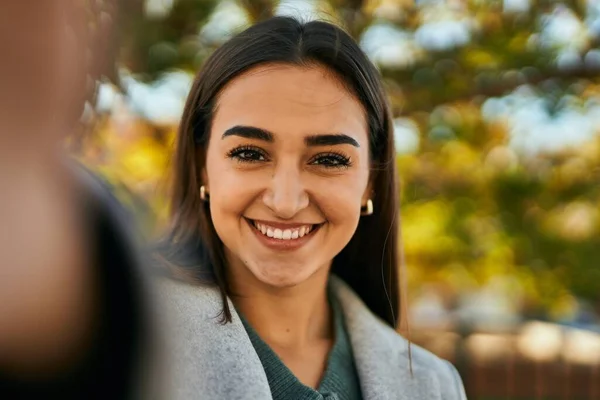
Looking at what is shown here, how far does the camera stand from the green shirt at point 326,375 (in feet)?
4.62

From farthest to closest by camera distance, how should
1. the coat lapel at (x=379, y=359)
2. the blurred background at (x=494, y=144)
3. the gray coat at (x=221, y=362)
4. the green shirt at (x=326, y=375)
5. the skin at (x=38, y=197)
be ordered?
the blurred background at (x=494, y=144) → the coat lapel at (x=379, y=359) → the green shirt at (x=326, y=375) → the gray coat at (x=221, y=362) → the skin at (x=38, y=197)

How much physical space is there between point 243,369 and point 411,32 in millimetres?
2513

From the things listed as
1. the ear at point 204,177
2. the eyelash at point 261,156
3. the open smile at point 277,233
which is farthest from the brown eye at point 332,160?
the ear at point 204,177

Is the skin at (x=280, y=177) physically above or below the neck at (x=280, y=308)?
above

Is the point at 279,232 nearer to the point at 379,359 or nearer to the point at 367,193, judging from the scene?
the point at 367,193

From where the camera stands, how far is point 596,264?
363cm

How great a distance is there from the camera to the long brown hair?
142cm

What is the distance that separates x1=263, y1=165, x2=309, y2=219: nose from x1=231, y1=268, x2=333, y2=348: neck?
0.61ft

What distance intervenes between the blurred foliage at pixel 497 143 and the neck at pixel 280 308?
2027 millimetres

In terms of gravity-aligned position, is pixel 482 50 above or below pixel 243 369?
above

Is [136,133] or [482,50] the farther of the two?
[482,50]

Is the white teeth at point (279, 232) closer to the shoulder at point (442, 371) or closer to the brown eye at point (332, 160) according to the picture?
the brown eye at point (332, 160)

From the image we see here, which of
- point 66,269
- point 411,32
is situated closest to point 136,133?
point 411,32

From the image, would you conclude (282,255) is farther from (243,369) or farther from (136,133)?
(136,133)
